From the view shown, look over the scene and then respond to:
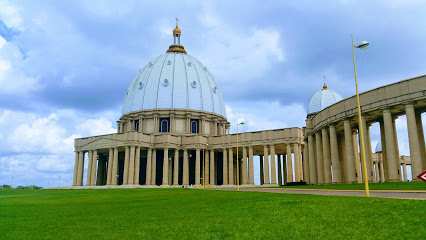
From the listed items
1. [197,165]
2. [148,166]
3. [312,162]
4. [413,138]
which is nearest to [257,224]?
[413,138]

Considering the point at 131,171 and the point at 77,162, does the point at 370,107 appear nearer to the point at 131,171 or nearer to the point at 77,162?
the point at 131,171

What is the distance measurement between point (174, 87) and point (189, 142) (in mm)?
17786

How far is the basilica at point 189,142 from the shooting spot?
6923cm

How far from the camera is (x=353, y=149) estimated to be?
48.3 m

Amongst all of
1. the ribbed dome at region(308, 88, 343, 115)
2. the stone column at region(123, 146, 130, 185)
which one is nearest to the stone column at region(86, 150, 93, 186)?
the stone column at region(123, 146, 130, 185)

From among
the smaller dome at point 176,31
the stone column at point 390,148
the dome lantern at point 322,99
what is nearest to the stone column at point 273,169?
the dome lantern at point 322,99

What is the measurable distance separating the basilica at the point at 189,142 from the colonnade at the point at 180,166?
0.22 meters

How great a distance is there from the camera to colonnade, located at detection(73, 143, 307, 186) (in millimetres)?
75875

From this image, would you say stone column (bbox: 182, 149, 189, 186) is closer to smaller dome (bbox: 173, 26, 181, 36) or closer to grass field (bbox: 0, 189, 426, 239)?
smaller dome (bbox: 173, 26, 181, 36)

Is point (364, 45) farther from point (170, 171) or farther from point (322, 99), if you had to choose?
point (170, 171)

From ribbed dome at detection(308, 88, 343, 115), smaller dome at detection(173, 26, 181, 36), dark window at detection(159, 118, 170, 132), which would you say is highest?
smaller dome at detection(173, 26, 181, 36)

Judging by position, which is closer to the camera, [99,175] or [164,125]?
[164,125]

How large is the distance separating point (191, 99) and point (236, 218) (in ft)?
266

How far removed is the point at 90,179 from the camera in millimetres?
81125
